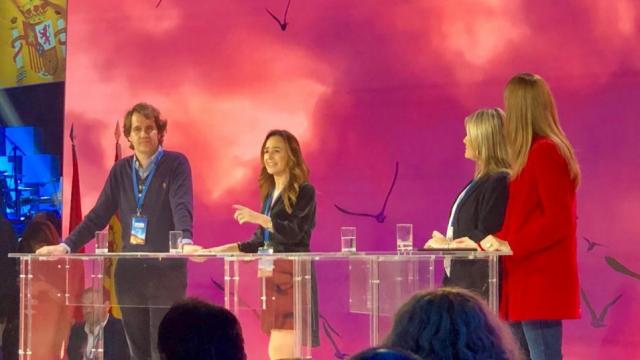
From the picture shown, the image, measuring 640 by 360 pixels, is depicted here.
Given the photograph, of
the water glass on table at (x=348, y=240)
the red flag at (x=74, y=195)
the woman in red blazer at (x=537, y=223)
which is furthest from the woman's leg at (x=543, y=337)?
the red flag at (x=74, y=195)

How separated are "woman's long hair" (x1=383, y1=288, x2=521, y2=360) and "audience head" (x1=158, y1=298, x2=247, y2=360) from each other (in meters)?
0.39

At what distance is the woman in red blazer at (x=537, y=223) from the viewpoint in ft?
14.0

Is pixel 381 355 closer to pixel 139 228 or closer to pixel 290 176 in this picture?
pixel 290 176

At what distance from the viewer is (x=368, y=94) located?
693cm

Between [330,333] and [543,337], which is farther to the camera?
[330,333]

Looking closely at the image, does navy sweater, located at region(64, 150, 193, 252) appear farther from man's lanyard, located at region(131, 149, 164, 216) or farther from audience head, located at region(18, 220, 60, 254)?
audience head, located at region(18, 220, 60, 254)

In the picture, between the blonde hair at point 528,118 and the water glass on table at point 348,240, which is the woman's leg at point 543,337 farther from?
A: the water glass on table at point 348,240

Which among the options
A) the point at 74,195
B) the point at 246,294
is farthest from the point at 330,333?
the point at 74,195

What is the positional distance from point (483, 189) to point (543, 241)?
1.52ft

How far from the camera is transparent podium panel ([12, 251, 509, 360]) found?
4.50 meters

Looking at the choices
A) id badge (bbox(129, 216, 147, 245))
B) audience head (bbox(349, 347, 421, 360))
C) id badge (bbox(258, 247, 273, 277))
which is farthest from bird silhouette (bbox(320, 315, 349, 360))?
audience head (bbox(349, 347, 421, 360))

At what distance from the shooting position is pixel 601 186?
6285 mm

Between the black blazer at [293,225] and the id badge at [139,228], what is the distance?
57 centimetres

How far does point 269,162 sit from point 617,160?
6.79 ft
